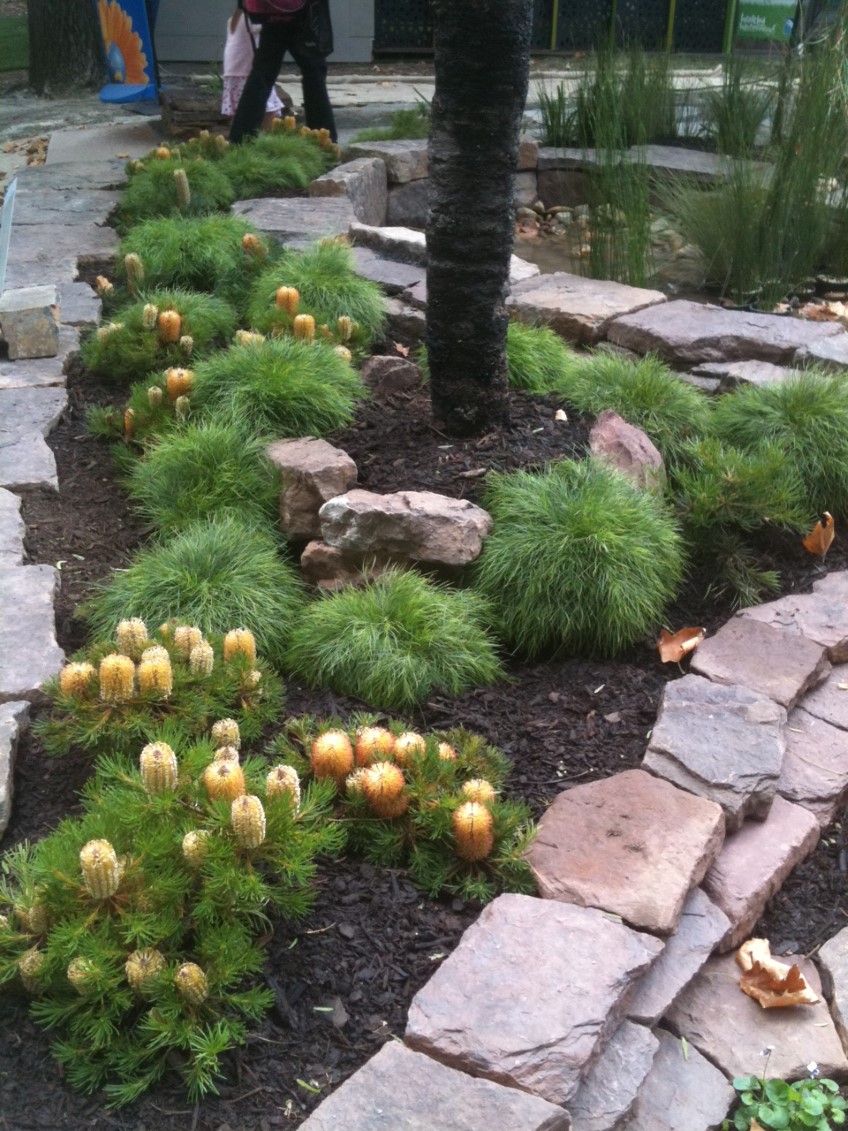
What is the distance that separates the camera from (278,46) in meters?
7.24

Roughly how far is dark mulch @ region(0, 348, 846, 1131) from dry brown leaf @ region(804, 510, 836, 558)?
45 mm

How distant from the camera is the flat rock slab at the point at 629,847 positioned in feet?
7.74

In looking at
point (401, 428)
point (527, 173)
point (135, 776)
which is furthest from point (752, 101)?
point (135, 776)

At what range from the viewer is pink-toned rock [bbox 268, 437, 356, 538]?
11.6 ft

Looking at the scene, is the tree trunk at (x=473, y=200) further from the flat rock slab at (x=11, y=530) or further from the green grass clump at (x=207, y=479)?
the flat rock slab at (x=11, y=530)

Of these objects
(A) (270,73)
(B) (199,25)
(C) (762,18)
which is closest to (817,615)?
(A) (270,73)

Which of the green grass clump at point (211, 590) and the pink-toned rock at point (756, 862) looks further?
the green grass clump at point (211, 590)

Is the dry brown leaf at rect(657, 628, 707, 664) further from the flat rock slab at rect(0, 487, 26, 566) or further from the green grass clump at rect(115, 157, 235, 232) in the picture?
the green grass clump at rect(115, 157, 235, 232)

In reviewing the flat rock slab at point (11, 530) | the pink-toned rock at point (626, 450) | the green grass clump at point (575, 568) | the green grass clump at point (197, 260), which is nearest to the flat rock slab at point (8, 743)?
the flat rock slab at point (11, 530)

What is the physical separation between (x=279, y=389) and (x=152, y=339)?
939mm

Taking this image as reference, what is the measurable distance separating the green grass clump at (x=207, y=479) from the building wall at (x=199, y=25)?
35.2 feet

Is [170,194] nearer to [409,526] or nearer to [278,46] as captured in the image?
[278,46]

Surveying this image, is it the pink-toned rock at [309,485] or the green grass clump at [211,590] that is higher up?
the pink-toned rock at [309,485]

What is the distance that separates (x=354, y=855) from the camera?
8.04 ft
